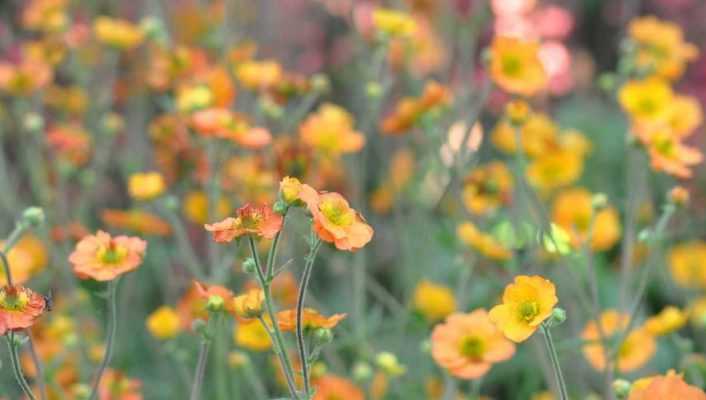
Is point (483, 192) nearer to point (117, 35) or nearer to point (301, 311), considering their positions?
point (117, 35)

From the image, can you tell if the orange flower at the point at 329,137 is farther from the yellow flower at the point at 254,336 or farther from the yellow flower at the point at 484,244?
the yellow flower at the point at 254,336

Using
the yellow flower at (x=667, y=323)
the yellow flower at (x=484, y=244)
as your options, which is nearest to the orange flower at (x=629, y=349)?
the yellow flower at (x=667, y=323)

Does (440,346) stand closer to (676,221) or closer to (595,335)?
(595,335)

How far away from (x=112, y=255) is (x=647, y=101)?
106 centimetres

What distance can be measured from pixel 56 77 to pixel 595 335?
225cm

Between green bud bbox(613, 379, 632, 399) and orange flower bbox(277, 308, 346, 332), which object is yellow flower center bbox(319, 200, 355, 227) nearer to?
orange flower bbox(277, 308, 346, 332)

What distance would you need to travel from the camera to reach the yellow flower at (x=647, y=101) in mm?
1893

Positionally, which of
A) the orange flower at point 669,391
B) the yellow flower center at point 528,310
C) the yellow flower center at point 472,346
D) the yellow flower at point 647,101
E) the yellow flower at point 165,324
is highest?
the yellow flower center at point 528,310

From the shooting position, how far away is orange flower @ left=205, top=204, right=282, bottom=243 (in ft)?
3.56

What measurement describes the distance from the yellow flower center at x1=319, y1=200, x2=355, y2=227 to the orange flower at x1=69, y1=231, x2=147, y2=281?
262mm

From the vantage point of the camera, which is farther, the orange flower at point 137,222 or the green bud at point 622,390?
the orange flower at point 137,222

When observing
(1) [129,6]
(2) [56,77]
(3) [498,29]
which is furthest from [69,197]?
(3) [498,29]

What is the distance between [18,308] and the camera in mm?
1106

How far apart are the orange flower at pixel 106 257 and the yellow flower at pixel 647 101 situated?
970 millimetres
